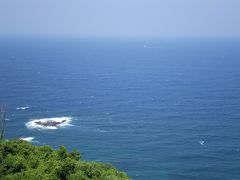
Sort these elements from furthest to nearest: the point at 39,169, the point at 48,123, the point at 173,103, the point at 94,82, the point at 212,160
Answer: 1. the point at 94,82
2. the point at 173,103
3. the point at 48,123
4. the point at 212,160
5. the point at 39,169

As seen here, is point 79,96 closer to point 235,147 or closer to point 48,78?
point 48,78


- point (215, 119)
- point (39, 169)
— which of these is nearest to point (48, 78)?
point (215, 119)

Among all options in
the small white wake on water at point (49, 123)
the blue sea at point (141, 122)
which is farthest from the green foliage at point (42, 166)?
the small white wake on water at point (49, 123)

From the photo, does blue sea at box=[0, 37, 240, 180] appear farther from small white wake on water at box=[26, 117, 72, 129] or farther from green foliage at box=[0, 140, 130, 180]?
green foliage at box=[0, 140, 130, 180]

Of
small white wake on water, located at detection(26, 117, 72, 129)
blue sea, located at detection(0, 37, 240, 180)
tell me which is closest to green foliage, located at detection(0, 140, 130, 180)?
blue sea, located at detection(0, 37, 240, 180)

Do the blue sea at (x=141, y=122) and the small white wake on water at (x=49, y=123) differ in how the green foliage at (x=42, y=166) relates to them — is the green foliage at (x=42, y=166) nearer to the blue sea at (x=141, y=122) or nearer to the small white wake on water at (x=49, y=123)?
the blue sea at (x=141, y=122)
